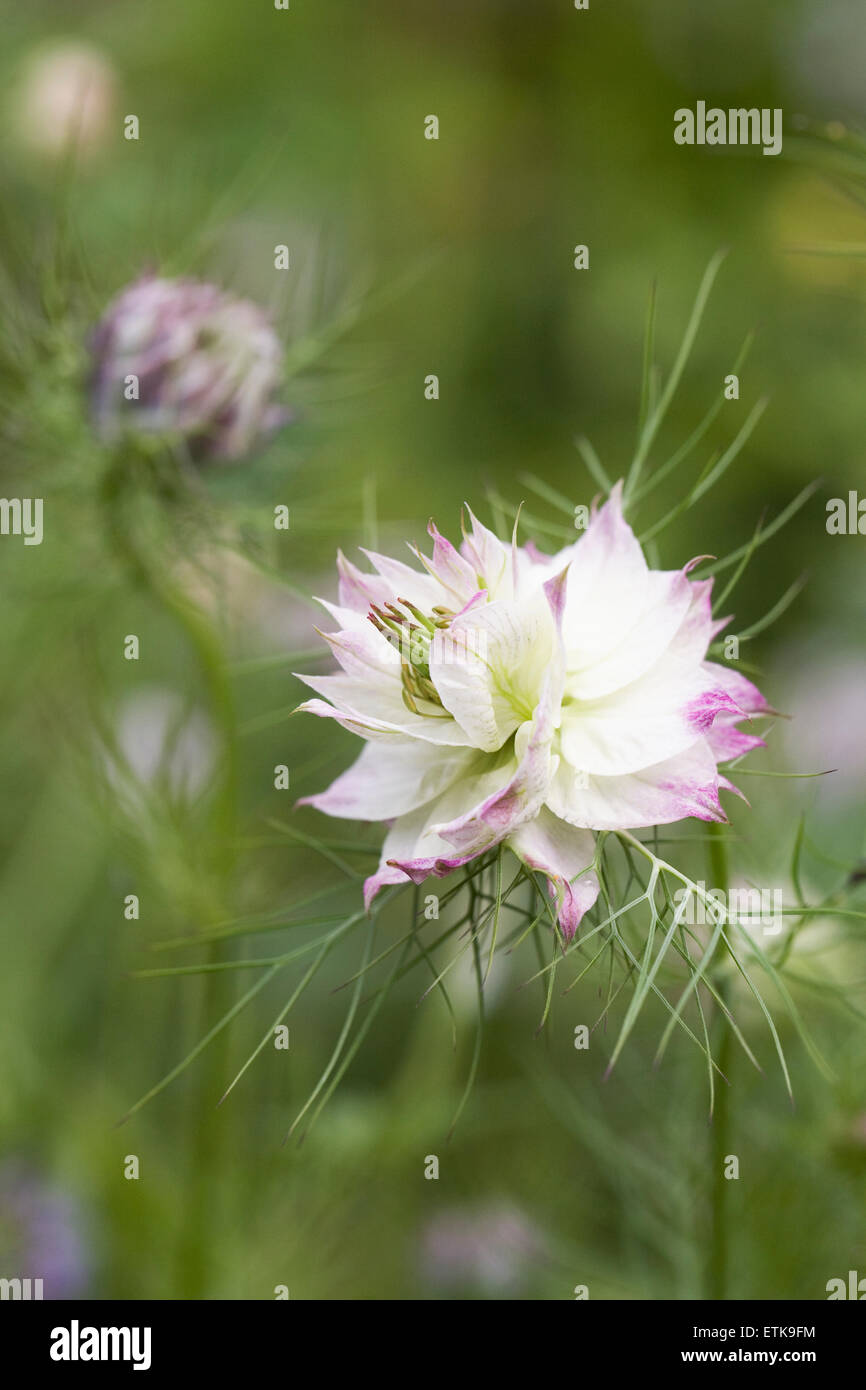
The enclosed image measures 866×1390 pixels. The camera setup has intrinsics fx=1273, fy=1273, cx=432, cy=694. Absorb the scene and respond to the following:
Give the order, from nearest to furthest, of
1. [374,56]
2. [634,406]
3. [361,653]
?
[361,653] < [634,406] < [374,56]

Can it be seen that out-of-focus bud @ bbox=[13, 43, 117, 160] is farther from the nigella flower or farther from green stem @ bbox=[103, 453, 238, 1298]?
the nigella flower

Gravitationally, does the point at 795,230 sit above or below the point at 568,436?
above

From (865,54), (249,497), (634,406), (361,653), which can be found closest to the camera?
(361,653)

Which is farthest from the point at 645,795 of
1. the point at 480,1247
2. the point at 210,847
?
the point at 480,1247

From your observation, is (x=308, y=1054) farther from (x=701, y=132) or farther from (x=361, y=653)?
(x=701, y=132)

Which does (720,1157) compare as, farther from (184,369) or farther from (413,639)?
(184,369)

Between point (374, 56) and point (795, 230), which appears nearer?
point (795, 230)
